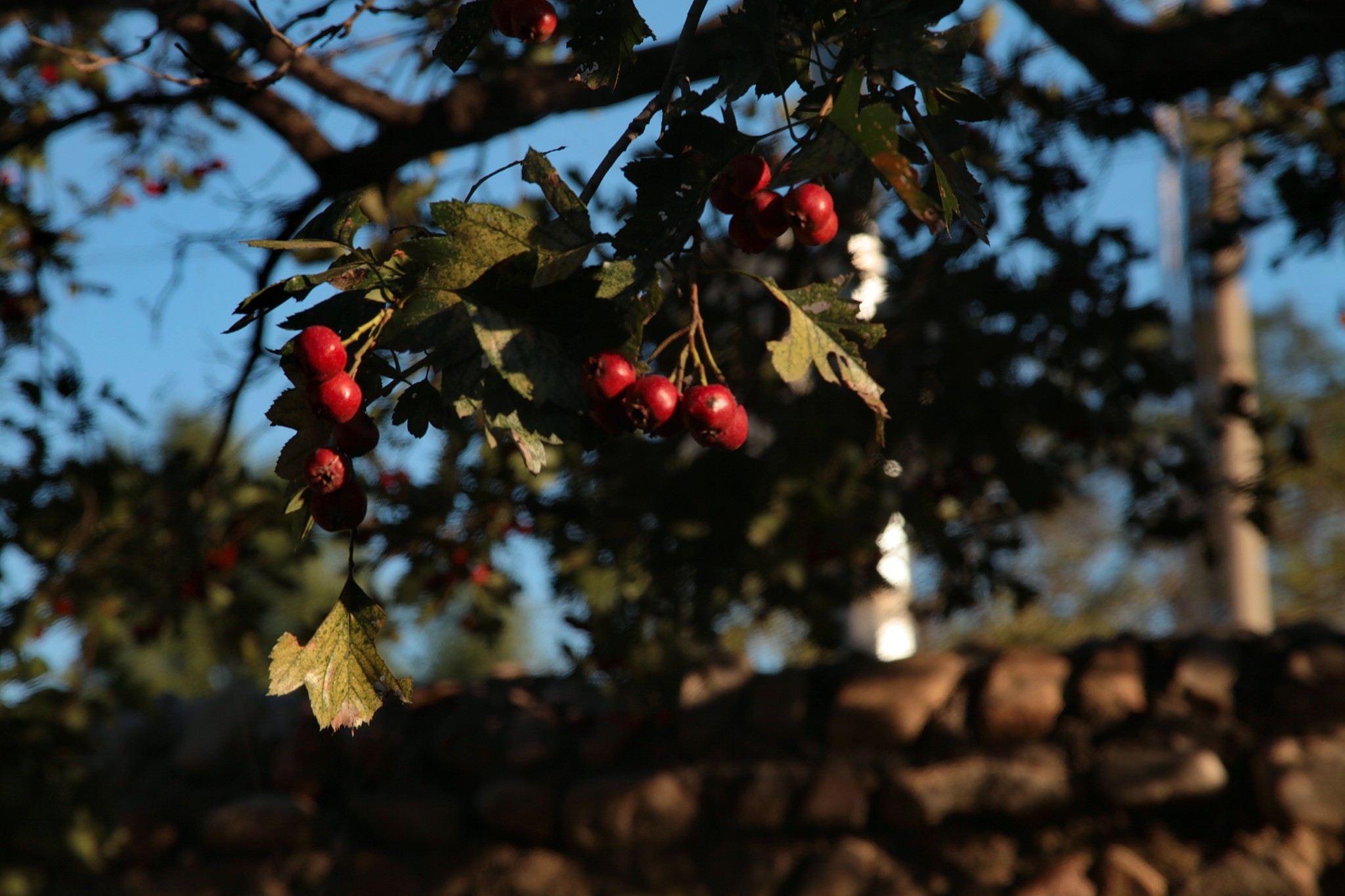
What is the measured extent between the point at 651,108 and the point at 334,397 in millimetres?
471

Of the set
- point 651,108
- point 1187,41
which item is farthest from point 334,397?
point 1187,41

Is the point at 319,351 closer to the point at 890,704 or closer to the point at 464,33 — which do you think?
the point at 464,33

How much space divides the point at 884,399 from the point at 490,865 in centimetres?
245

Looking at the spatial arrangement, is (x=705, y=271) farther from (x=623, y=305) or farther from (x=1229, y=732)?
(x=1229, y=732)

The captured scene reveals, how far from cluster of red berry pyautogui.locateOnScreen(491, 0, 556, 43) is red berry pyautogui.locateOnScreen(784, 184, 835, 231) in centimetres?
38

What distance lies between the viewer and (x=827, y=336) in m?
1.14

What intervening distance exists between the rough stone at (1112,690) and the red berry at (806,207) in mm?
3238

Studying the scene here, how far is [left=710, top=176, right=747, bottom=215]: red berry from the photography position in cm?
121

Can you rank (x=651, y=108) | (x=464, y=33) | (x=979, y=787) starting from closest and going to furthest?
1. (x=651, y=108)
2. (x=464, y=33)
3. (x=979, y=787)

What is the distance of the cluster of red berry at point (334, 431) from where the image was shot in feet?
3.27

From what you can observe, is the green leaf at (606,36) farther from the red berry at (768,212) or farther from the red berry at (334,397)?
the red berry at (334,397)

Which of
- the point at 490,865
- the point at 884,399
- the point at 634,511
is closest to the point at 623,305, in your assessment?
the point at 884,399

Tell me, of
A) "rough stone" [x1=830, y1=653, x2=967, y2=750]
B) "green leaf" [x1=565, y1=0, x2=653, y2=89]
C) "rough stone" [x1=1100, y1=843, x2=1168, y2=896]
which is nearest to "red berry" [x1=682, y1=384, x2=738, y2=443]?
"green leaf" [x1=565, y1=0, x2=653, y2=89]

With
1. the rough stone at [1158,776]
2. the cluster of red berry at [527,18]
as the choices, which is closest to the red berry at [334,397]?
the cluster of red berry at [527,18]
